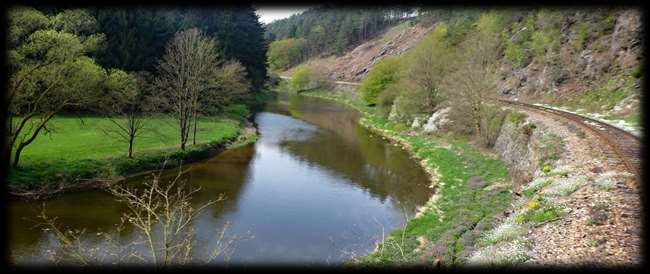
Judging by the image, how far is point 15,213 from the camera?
1522 cm

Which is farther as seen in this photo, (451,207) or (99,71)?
(99,71)

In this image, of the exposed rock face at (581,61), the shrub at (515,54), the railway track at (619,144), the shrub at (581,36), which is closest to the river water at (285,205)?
the railway track at (619,144)

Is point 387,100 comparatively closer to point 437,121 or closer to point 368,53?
point 437,121

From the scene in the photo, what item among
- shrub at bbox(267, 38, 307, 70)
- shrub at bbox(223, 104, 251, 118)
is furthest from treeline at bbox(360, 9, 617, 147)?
shrub at bbox(267, 38, 307, 70)

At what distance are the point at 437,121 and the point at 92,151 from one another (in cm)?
2735

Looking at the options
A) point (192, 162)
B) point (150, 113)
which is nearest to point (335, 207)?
point (192, 162)

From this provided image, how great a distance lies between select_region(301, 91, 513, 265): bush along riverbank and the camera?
11984mm

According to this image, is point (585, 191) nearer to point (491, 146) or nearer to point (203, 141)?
point (491, 146)

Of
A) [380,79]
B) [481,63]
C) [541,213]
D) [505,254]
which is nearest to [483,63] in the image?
[481,63]

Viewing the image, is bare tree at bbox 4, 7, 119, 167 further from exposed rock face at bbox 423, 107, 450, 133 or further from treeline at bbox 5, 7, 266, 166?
exposed rock face at bbox 423, 107, 450, 133

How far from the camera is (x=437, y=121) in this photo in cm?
3562

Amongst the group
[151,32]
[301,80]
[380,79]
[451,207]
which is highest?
[151,32]

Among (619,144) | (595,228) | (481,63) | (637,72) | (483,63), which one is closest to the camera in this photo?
(595,228)

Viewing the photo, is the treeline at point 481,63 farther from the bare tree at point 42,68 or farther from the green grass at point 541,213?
the bare tree at point 42,68
